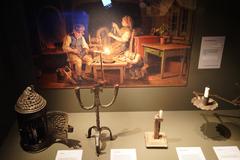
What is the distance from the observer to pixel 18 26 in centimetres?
196

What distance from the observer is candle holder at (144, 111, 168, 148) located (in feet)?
6.13

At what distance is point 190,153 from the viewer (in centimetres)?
184

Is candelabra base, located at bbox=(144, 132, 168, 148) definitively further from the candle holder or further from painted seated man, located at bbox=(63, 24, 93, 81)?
painted seated man, located at bbox=(63, 24, 93, 81)

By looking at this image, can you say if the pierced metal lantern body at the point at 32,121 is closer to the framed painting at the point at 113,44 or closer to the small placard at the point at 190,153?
the framed painting at the point at 113,44

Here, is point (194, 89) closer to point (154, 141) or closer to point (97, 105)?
point (154, 141)

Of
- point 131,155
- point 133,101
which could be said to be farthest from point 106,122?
point 131,155

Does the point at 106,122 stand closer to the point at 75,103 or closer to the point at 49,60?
the point at 75,103

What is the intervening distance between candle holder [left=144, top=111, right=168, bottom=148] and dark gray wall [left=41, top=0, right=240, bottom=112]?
340 millimetres

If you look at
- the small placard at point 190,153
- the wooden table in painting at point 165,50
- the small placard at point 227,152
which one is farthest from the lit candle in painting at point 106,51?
the small placard at point 227,152

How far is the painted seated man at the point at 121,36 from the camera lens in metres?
1.95

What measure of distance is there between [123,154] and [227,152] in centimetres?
69

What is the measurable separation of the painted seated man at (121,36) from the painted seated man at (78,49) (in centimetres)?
19

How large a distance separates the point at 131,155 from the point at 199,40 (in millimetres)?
943

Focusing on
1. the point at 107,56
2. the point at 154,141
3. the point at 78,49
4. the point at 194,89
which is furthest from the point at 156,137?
the point at 78,49
